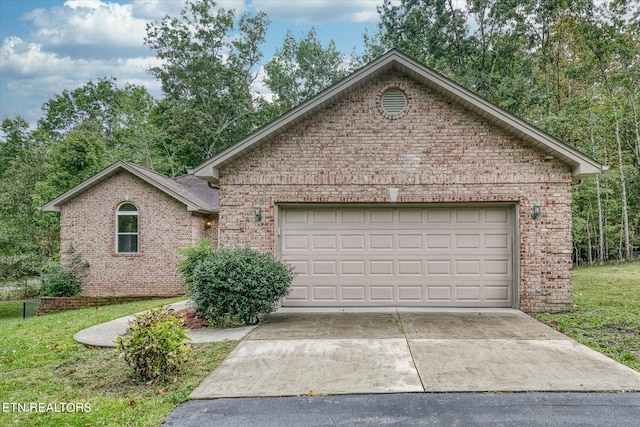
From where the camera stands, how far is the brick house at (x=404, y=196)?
8.83 m

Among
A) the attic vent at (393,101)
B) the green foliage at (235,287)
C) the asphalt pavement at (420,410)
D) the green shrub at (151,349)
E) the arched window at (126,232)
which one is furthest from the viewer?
the arched window at (126,232)

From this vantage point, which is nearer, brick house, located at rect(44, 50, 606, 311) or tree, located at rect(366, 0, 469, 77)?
brick house, located at rect(44, 50, 606, 311)

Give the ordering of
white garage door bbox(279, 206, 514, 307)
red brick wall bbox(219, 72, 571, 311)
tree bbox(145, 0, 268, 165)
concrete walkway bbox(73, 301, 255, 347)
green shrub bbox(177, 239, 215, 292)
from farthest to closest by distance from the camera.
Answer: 1. tree bbox(145, 0, 268, 165)
2. white garage door bbox(279, 206, 514, 307)
3. red brick wall bbox(219, 72, 571, 311)
4. green shrub bbox(177, 239, 215, 292)
5. concrete walkway bbox(73, 301, 255, 347)

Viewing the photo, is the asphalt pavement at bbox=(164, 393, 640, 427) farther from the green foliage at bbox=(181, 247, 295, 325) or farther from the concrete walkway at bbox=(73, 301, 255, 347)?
the green foliage at bbox=(181, 247, 295, 325)

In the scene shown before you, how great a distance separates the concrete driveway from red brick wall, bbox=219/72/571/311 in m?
1.82

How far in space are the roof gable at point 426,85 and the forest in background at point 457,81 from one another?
10966mm

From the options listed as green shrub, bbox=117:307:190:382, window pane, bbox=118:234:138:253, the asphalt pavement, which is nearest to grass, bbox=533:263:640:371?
the asphalt pavement

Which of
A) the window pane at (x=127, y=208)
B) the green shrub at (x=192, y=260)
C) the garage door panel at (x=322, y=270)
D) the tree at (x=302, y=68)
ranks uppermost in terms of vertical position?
the tree at (x=302, y=68)

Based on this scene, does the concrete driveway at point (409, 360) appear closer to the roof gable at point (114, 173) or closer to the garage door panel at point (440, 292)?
the garage door panel at point (440, 292)

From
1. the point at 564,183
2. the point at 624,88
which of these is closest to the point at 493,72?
the point at 624,88

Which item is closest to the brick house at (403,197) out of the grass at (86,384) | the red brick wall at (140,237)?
the grass at (86,384)

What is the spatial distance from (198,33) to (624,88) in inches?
1016

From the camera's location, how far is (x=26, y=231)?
1917cm

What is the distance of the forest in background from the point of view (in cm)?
1947
